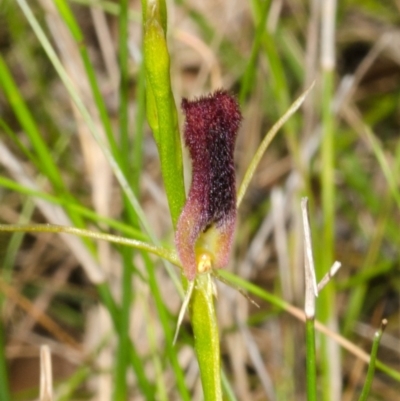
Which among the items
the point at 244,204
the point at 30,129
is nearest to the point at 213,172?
the point at 30,129

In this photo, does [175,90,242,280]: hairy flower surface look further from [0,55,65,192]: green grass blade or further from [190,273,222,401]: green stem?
[0,55,65,192]: green grass blade

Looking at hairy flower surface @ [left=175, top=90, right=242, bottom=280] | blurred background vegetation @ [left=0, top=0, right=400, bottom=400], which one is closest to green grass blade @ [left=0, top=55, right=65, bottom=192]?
blurred background vegetation @ [left=0, top=0, right=400, bottom=400]

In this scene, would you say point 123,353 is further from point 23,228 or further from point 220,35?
point 220,35

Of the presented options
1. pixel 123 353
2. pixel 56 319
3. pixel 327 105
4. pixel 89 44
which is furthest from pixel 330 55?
pixel 89 44

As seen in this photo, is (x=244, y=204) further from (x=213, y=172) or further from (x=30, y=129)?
(x=213, y=172)

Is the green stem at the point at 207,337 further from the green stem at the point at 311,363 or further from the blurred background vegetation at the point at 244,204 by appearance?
the blurred background vegetation at the point at 244,204

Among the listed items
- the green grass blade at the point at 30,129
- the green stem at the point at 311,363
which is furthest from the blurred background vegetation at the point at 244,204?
the green stem at the point at 311,363
